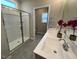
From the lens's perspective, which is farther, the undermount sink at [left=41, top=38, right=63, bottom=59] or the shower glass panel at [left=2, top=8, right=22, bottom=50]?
the shower glass panel at [left=2, top=8, right=22, bottom=50]

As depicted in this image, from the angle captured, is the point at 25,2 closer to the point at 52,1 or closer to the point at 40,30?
the point at 52,1

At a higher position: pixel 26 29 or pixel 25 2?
pixel 25 2

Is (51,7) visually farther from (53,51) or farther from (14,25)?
(53,51)

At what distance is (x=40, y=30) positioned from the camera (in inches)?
203

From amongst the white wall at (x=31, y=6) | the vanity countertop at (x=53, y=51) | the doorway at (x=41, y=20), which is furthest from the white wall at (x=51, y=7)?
the vanity countertop at (x=53, y=51)

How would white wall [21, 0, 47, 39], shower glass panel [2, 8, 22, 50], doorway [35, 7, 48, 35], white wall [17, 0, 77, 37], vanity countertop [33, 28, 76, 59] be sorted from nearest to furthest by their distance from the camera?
vanity countertop [33, 28, 76, 59], white wall [17, 0, 77, 37], shower glass panel [2, 8, 22, 50], white wall [21, 0, 47, 39], doorway [35, 7, 48, 35]

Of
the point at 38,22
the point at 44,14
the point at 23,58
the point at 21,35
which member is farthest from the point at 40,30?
the point at 23,58

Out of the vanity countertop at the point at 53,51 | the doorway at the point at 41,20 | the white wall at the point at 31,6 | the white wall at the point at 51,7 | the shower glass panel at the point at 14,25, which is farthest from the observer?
the doorway at the point at 41,20

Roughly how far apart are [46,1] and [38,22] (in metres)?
2.18

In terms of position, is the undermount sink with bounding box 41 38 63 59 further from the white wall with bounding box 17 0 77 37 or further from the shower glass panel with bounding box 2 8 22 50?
the shower glass panel with bounding box 2 8 22 50

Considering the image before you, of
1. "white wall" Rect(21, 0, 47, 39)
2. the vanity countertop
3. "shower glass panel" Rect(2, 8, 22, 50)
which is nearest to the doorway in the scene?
"white wall" Rect(21, 0, 47, 39)

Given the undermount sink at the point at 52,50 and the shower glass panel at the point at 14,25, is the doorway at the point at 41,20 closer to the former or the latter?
the shower glass panel at the point at 14,25

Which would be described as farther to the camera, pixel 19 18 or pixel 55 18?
pixel 19 18

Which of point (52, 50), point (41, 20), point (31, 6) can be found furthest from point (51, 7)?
point (52, 50)
